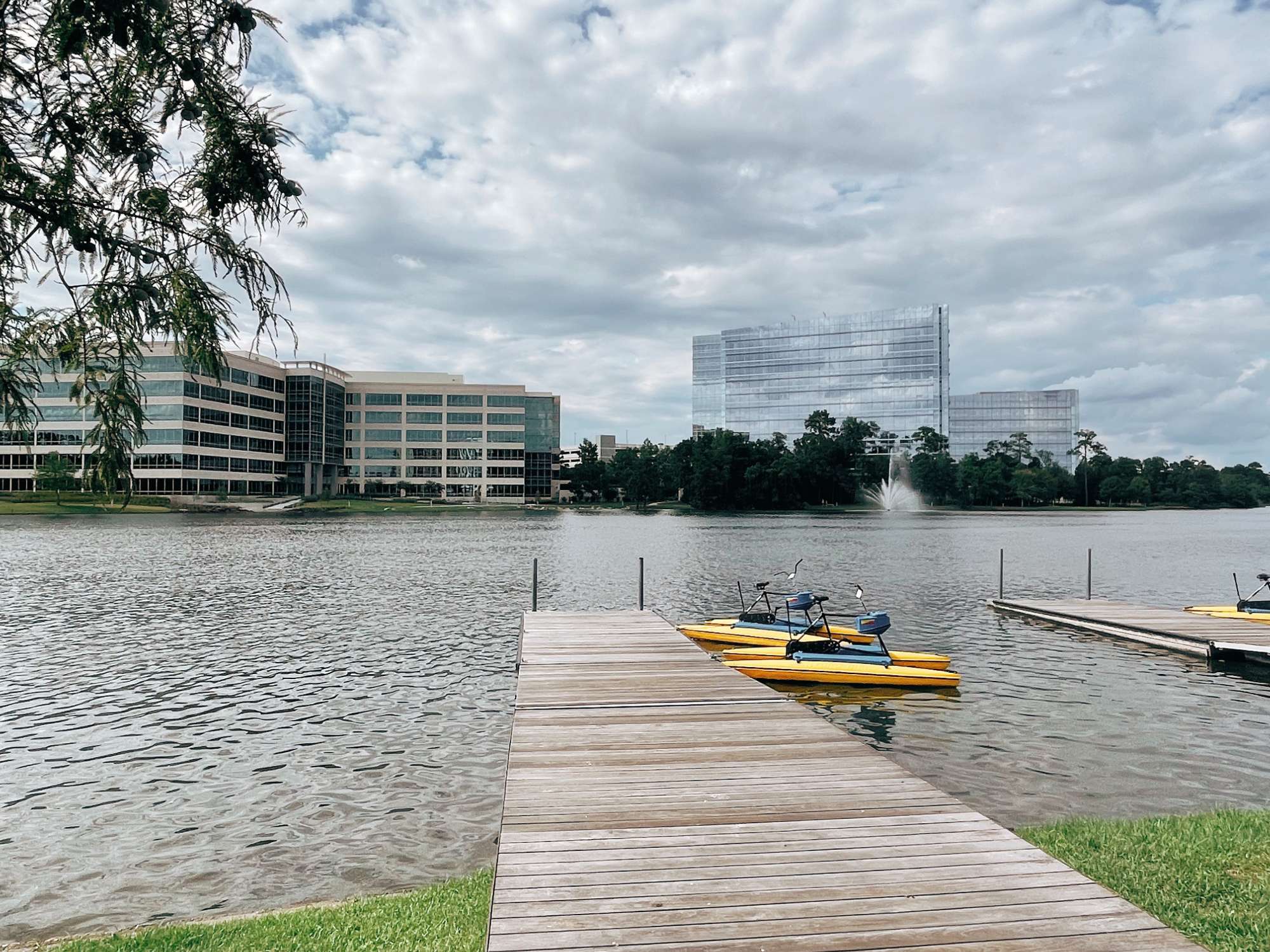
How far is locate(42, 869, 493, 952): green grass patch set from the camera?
6664 mm

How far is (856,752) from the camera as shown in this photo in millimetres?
9062

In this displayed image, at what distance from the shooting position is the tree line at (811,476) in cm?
15638

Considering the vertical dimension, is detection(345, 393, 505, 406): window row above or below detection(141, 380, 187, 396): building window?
above

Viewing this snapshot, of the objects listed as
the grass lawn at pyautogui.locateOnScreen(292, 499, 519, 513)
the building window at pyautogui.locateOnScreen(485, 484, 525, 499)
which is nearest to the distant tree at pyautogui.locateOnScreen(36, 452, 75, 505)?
the grass lawn at pyautogui.locateOnScreen(292, 499, 519, 513)

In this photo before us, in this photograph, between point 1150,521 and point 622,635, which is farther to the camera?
point 1150,521

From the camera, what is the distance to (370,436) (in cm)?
17162

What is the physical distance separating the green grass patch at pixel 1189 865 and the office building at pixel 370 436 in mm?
143386

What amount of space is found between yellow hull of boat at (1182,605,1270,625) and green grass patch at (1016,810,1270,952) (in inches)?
726

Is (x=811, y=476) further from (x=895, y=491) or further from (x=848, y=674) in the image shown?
(x=848, y=674)

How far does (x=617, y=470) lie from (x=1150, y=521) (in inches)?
3943

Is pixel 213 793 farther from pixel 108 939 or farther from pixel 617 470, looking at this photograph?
pixel 617 470

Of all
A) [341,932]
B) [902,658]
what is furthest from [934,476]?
[341,932]

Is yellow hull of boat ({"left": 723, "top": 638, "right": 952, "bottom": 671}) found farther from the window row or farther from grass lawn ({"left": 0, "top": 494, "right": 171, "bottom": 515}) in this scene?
the window row

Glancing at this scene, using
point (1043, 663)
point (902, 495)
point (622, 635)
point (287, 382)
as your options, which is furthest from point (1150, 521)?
point (287, 382)
